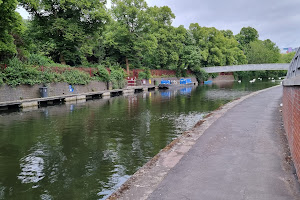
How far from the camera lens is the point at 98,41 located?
4347 cm

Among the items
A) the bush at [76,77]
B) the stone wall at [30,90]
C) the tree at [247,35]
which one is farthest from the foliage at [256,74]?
the stone wall at [30,90]

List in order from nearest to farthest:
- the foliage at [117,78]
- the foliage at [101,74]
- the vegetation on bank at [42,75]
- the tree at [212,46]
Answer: the vegetation on bank at [42,75], the foliage at [101,74], the foliage at [117,78], the tree at [212,46]

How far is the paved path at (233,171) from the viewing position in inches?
158

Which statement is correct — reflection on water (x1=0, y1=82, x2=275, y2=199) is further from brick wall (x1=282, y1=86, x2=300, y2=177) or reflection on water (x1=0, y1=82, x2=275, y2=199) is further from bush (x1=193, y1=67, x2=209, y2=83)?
bush (x1=193, y1=67, x2=209, y2=83)

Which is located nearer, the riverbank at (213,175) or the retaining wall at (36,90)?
the riverbank at (213,175)

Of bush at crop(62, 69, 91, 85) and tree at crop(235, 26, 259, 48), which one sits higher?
tree at crop(235, 26, 259, 48)

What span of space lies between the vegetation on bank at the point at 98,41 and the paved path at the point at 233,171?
1715 centimetres

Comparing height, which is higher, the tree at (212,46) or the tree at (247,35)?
the tree at (247,35)

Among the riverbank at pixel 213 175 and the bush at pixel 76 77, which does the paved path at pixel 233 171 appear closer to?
the riverbank at pixel 213 175

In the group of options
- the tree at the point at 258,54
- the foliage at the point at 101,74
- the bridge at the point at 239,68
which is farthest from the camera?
the tree at the point at 258,54

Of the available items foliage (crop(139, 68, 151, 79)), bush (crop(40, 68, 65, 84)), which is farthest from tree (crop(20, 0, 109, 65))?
foliage (crop(139, 68, 151, 79))

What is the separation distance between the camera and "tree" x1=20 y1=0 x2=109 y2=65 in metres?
28.6

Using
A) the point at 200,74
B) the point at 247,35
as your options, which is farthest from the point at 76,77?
the point at 247,35

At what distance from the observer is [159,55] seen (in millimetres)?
54219
